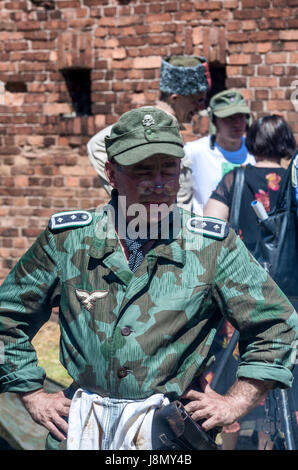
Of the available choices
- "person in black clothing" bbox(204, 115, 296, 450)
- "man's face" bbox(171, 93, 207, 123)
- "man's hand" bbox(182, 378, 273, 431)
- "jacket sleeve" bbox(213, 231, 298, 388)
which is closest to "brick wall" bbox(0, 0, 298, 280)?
"person in black clothing" bbox(204, 115, 296, 450)

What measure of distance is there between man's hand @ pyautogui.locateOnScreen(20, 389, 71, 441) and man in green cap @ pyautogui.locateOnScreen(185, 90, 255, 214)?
243 cm

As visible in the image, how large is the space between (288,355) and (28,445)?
6.54 feet

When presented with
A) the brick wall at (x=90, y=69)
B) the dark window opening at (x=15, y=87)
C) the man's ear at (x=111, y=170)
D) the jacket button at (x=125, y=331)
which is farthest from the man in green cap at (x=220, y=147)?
the dark window opening at (x=15, y=87)

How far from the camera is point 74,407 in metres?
2.07

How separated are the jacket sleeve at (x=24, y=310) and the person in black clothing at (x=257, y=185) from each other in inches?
69.9

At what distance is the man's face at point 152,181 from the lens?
208 cm

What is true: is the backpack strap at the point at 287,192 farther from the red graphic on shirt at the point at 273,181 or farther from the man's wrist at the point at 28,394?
the man's wrist at the point at 28,394

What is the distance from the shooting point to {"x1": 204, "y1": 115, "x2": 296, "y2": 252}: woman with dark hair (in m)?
3.83

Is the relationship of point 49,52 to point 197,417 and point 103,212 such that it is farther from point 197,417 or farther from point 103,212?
point 197,417

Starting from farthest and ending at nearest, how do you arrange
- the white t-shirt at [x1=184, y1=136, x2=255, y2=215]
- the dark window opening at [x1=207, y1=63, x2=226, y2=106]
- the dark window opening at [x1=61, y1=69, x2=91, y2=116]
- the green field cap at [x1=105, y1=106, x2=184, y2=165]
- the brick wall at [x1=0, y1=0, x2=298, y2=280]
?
the dark window opening at [x1=61, y1=69, x2=91, y2=116], the dark window opening at [x1=207, y1=63, x2=226, y2=106], the brick wall at [x1=0, y1=0, x2=298, y2=280], the white t-shirt at [x1=184, y1=136, x2=255, y2=215], the green field cap at [x1=105, y1=106, x2=184, y2=165]

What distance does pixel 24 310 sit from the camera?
215 centimetres

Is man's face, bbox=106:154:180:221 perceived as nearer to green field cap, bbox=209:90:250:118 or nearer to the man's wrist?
the man's wrist

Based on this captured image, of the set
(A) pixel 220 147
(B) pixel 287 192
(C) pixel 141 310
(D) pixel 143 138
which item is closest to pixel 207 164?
(A) pixel 220 147

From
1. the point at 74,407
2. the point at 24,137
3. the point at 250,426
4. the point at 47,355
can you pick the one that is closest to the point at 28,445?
the point at 250,426
